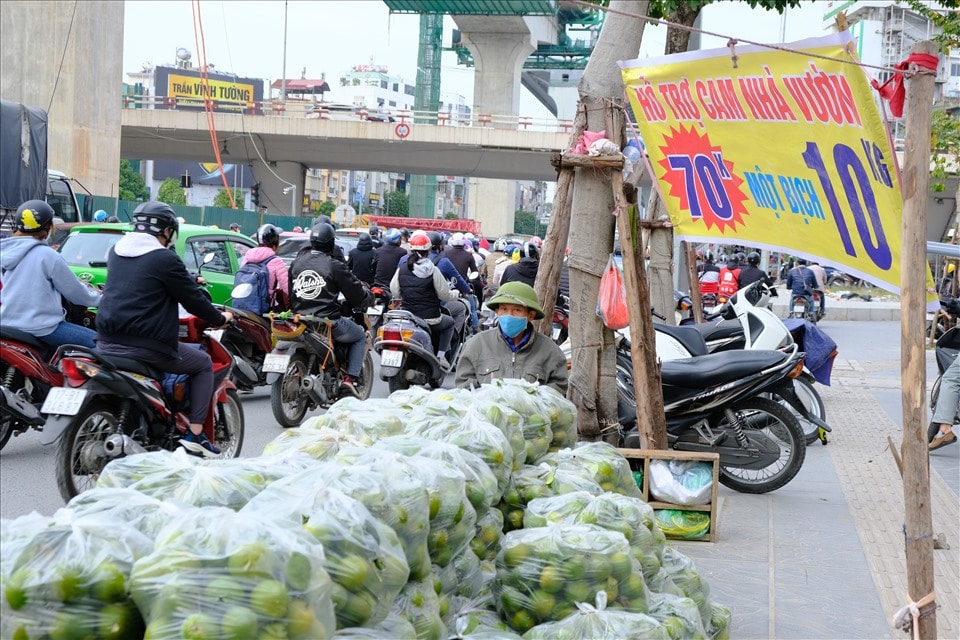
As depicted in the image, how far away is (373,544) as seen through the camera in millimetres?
2670

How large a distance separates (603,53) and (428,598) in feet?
16.8

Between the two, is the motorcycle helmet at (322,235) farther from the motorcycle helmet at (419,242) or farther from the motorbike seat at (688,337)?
the motorbike seat at (688,337)

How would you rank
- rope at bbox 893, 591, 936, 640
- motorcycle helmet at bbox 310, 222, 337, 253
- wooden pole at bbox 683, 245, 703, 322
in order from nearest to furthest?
1. rope at bbox 893, 591, 936, 640
2. motorcycle helmet at bbox 310, 222, 337, 253
3. wooden pole at bbox 683, 245, 703, 322

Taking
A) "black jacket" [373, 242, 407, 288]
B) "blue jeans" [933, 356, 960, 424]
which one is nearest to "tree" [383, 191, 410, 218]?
"black jacket" [373, 242, 407, 288]

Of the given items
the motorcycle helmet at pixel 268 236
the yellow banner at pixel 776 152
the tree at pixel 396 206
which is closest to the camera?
the yellow banner at pixel 776 152

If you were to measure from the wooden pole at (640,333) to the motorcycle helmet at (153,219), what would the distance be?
2.68 m

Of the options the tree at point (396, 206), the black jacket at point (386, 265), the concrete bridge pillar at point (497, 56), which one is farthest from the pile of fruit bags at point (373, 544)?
the tree at point (396, 206)

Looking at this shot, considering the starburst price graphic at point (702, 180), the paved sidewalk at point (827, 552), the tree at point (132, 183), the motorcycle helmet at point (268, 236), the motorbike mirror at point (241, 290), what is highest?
the tree at point (132, 183)

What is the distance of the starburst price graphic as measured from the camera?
17.6 feet

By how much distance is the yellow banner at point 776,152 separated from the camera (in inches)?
176

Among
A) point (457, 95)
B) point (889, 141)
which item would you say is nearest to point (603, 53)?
point (889, 141)

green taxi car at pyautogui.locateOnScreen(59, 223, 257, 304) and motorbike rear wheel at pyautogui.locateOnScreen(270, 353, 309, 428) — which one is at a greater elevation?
green taxi car at pyautogui.locateOnScreen(59, 223, 257, 304)

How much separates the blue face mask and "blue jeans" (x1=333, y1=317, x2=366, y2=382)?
3.66 metres

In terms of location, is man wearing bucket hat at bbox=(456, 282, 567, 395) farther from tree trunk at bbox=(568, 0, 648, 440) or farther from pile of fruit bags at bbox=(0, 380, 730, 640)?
pile of fruit bags at bbox=(0, 380, 730, 640)
